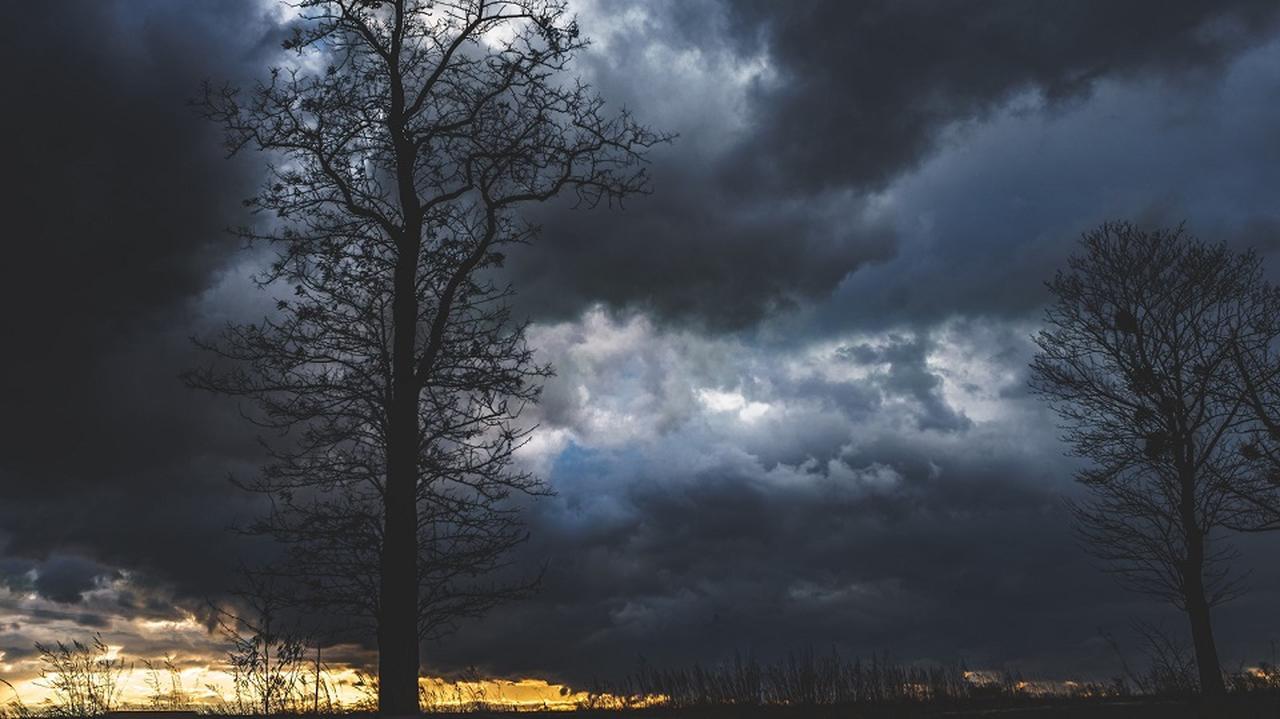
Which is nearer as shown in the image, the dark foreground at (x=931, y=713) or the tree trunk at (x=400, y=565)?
the dark foreground at (x=931, y=713)

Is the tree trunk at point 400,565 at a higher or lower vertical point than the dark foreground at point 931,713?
higher

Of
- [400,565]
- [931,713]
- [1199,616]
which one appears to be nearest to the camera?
[931,713]

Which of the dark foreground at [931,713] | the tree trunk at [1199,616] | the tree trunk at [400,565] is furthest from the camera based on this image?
the tree trunk at [1199,616]

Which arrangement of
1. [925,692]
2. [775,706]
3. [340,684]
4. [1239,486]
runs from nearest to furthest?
[775,706] → [925,692] → [340,684] → [1239,486]

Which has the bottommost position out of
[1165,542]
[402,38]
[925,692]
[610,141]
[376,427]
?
[925,692]

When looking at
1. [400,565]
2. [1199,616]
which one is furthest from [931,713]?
[1199,616]

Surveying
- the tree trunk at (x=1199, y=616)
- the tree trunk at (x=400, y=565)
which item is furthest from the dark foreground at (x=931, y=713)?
the tree trunk at (x=1199, y=616)

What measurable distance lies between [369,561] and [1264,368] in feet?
56.9

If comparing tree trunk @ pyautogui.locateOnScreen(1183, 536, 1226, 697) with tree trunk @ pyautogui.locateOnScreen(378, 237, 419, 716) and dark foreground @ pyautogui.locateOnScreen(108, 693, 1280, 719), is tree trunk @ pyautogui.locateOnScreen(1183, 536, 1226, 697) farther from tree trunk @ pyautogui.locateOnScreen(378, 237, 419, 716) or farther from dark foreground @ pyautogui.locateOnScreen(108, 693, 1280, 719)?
tree trunk @ pyautogui.locateOnScreen(378, 237, 419, 716)

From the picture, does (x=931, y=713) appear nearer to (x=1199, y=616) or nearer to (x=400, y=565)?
(x=400, y=565)

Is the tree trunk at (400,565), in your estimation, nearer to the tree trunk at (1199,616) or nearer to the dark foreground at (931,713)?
the dark foreground at (931,713)

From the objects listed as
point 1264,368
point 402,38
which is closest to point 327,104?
point 402,38

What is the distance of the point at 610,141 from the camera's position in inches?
527

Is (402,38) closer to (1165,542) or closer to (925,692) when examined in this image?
(925,692)
